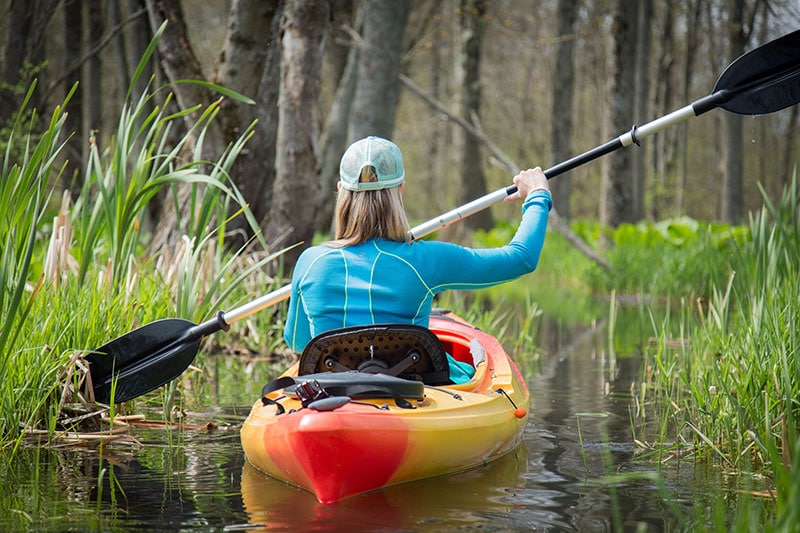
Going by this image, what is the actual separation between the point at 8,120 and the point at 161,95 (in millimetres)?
1758

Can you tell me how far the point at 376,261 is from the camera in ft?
11.8

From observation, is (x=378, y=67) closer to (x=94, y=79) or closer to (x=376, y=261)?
(x=94, y=79)

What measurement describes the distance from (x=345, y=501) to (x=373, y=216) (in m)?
1.06

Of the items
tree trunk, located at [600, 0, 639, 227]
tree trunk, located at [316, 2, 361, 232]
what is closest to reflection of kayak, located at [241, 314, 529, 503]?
tree trunk, located at [316, 2, 361, 232]

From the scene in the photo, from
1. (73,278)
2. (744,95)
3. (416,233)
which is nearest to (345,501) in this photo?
(416,233)

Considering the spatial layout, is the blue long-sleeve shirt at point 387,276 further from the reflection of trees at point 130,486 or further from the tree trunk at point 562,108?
the tree trunk at point 562,108

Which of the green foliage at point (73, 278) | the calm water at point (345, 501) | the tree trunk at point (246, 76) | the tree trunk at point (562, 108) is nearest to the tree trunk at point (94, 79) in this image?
the tree trunk at point (246, 76)

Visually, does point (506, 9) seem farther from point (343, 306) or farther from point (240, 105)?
point (343, 306)

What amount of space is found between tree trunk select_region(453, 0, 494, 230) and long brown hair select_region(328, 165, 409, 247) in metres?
11.6

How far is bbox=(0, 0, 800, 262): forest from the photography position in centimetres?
682

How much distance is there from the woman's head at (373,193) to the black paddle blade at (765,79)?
189cm

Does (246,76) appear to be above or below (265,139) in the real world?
above

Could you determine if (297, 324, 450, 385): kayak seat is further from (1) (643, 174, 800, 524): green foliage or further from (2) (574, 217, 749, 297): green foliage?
(2) (574, 217, 749, 297): green foliage

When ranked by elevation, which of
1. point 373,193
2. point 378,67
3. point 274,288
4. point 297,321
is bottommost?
point 297,321
